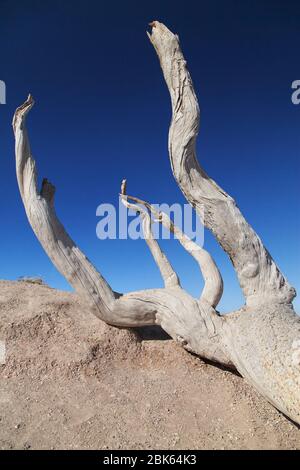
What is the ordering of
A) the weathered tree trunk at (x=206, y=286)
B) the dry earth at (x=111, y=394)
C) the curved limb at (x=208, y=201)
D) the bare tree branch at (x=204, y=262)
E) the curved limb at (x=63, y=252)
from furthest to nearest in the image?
1. the bare tree branch at (x=204, y=262)
2. the curved limb at (x=63, y=252)
3. the curved limb at (x=208, y=201)
4. the weathered tree trunk at (x=206, y=286)
5. the dry earth at (x=111, y=394)

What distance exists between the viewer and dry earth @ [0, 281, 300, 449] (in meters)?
3.89

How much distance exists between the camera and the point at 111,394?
183 inches

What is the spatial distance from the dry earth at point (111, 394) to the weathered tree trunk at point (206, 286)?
33 cm

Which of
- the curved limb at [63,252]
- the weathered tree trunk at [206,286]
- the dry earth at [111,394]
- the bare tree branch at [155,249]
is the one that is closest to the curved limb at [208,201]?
the weathered tree trunk at [206,286]

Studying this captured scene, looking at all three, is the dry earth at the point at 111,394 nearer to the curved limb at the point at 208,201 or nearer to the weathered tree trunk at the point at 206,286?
the weathered tree trunk at the point at 206,286

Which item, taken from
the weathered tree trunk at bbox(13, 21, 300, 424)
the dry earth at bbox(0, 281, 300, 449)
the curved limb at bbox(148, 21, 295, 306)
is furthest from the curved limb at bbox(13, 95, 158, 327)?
the curved limb at bbox(148, 21, 295, 306)

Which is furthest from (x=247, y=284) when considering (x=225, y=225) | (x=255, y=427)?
(x=255, y=427)

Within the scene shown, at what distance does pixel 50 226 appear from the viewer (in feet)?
18.0

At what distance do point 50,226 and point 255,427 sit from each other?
13.3 feet

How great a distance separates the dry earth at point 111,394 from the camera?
389 centimetres

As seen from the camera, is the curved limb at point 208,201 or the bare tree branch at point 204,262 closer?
the curved limb at point 208,201

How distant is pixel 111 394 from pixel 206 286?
2378mm

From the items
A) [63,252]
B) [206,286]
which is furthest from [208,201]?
[63,252]
